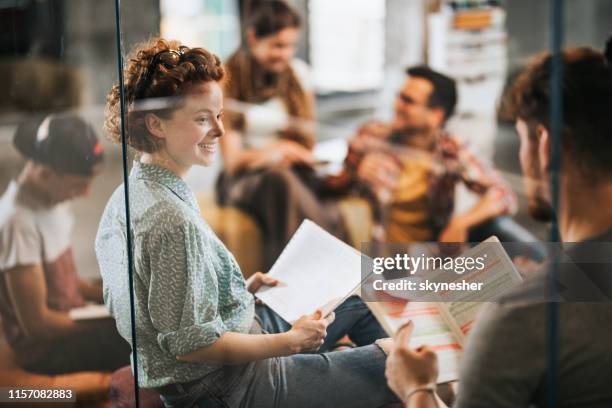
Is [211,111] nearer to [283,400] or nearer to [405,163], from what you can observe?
[283,400]

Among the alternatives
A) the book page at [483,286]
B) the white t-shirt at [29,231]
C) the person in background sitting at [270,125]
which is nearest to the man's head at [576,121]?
the book page at [483,286]

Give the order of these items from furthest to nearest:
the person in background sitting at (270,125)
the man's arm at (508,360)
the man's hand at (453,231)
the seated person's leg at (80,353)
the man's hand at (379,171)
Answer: the person in background sitting at (270,125) → the man's hand at (379,171) → the man's hand at (453,231) → the seated person's leg at (80,353) → the man's arm at (508,360)

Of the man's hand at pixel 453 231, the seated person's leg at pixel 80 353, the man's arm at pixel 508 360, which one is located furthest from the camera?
the man's hand at pixel 453 231

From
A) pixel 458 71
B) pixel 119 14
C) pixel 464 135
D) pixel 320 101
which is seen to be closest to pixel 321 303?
pixel 119 14

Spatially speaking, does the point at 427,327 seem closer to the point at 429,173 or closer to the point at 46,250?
the point at 46,250

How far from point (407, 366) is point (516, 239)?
249 millimetres

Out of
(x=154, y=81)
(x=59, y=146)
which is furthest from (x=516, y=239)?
(x=59, y=146)

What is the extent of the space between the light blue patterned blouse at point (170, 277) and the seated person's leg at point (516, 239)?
38cm

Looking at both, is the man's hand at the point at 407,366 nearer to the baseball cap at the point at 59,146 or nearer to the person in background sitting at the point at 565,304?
the person in background sitting at the point at 565,304

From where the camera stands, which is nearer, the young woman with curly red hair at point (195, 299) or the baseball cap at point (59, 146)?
the young woman with curly red hair at point (195, 299)

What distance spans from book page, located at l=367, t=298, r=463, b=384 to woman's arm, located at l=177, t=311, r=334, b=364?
81 mm

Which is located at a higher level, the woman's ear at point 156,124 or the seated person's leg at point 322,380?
the woman's ear at point 156,124

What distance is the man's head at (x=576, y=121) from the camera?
0.96 metres

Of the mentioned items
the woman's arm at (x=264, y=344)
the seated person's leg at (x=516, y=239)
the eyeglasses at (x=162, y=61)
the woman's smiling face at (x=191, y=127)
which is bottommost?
the woman's arm at (x=264, y=344)
